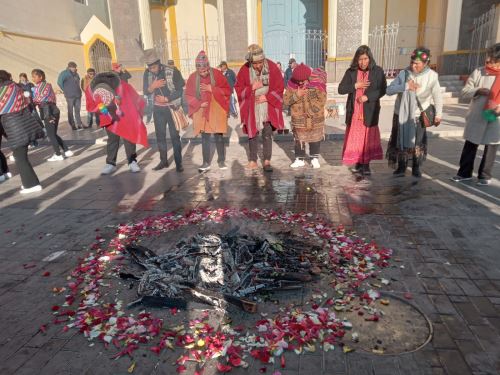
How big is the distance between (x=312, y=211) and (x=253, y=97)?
269 cm

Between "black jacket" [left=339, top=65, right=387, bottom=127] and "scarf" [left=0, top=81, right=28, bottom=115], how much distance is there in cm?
508

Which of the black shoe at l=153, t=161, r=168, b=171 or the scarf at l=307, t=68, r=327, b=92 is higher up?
the scarf at l=307, t=68, r=327, b=92

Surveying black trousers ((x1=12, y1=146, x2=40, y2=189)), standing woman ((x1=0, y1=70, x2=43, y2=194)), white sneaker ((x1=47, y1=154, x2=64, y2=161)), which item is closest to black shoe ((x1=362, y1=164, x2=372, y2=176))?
standing woman ((x1=0, y1=70, x2=43, y2=194))

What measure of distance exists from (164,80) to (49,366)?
5.40 metres

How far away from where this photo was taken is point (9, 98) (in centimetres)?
604

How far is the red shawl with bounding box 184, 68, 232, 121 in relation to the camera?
704cm

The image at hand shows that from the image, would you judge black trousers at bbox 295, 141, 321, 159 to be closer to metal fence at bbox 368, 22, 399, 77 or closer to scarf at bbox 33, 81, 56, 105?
scarf at bbox 33, 81, 56, 105

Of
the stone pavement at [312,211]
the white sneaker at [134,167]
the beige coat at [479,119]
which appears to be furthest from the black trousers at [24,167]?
the beige coat at [479,119]

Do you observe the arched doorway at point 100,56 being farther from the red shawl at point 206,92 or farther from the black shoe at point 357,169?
the black shoe at point 357,169

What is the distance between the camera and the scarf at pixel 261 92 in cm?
688

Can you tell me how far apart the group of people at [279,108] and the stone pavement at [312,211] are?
1.48 ft

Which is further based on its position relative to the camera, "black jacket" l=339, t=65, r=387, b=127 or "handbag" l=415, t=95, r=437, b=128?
"black jacket" l=339, t=65, r=387, b=127

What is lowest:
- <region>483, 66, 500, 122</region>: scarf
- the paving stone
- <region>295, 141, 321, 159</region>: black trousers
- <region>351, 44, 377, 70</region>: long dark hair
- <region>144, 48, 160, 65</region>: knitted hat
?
the paving stone

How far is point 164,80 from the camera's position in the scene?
7.05 meters
